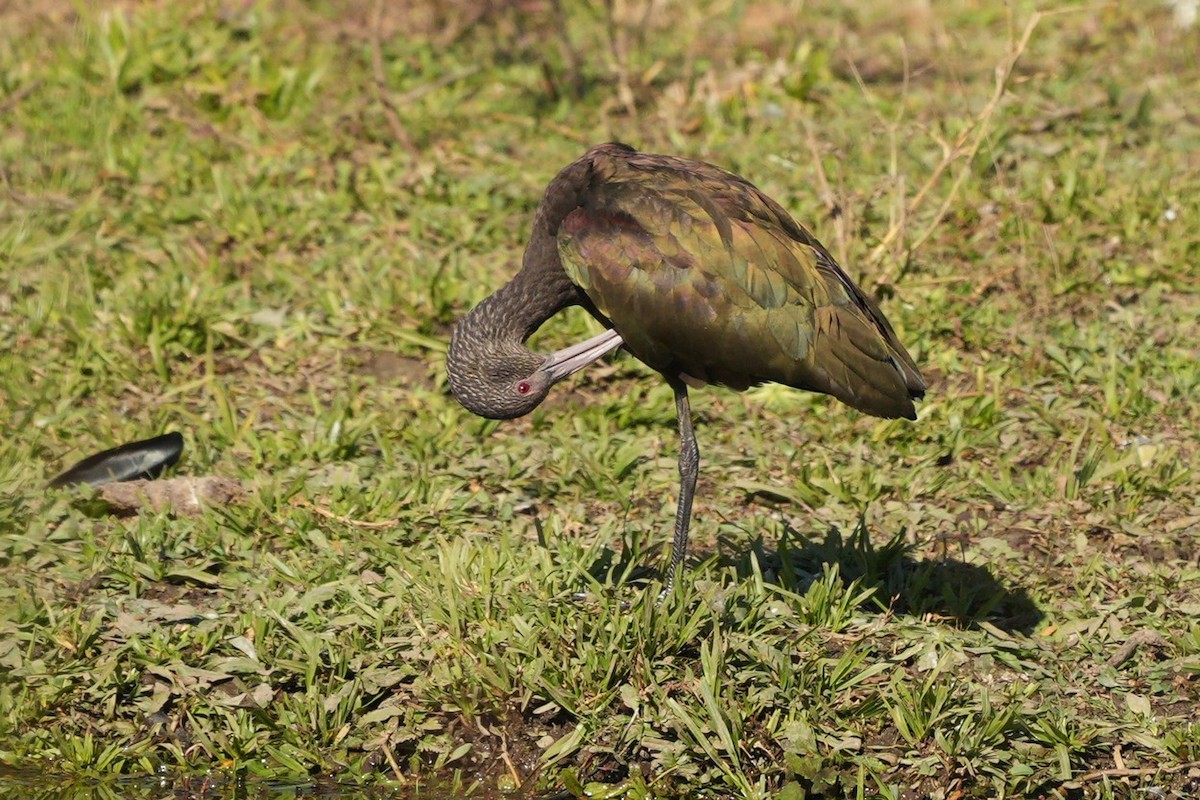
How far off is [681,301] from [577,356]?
523 millimetres

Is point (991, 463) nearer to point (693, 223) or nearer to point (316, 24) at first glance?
point (693, 223)

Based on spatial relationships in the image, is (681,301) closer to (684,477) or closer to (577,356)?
(577,356)

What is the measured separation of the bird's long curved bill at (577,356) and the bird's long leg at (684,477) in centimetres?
26

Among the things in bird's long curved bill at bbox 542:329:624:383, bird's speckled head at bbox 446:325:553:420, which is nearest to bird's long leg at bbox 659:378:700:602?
bird's long curved bill at bbox 542:329:624:383

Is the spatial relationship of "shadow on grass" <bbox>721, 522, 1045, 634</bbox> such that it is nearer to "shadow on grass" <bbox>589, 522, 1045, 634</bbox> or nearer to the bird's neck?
"shadow on grass" <bbox>589, 522, 1045, 634</bbox>

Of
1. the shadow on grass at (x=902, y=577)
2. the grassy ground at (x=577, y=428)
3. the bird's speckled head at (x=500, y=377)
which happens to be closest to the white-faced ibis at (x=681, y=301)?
the bird's speckled head at (x=500, y=377)

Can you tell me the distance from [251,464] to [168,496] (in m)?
0.45

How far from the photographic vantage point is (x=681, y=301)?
5180 mm

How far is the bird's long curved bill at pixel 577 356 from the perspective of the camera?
546 centimetres

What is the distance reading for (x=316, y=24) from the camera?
393 inches

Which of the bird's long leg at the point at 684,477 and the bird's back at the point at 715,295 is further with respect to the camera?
the bird's long leg at the point at 684,477

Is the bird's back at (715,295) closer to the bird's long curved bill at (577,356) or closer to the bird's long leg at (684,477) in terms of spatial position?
the bird's long curved bill at (577,356)

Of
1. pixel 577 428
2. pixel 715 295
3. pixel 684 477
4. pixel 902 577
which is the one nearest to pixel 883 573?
pixel 902 577

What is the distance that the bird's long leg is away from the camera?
5531mm
